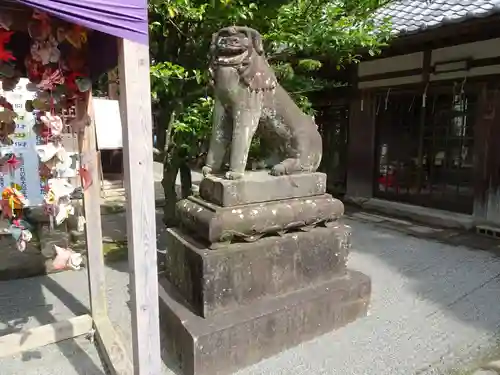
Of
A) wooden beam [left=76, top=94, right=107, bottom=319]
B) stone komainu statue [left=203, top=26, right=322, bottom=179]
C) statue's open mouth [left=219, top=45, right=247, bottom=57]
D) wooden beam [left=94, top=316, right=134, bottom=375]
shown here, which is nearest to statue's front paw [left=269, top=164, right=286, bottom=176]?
stone komainu statue [left=203, top=26, right=322, bottom=179]

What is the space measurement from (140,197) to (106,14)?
893mm

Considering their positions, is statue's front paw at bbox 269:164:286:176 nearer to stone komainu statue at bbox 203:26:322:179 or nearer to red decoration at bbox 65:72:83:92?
stone komainu statue at bbox 203:26:322:179

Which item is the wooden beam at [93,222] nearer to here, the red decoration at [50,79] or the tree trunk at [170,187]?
the red decoration at [50,79]

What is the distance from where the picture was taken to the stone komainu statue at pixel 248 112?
9.43 ft

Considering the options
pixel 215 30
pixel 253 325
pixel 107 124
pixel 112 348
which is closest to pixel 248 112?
pixel 253 325

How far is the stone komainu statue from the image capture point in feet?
9.43

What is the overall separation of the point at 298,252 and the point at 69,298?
247 cm

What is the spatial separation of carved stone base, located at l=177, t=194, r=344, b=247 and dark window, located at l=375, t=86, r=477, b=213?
424 centimetres

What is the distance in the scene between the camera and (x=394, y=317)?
3.41 m

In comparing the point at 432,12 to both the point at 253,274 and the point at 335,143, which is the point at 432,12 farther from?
the point at 253,274

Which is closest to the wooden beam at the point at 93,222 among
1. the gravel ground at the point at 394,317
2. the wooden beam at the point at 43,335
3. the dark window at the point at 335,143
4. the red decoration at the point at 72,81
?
the wooden beam at the point at 43,335

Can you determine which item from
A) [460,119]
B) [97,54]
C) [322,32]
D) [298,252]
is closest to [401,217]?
[460,119]

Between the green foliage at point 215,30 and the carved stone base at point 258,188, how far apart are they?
1.06 meters

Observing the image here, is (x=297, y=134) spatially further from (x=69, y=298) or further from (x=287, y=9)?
(x=69, y=298)
